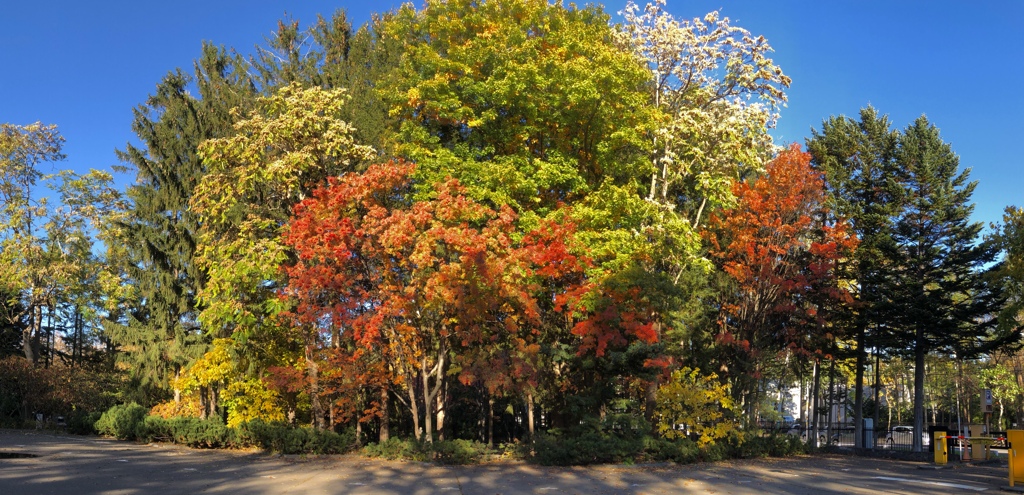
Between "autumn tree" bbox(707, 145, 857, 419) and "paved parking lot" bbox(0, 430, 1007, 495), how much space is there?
215 inches

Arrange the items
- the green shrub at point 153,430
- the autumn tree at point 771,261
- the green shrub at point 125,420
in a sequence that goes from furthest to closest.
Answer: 1. the autumn tree at point 771,261
2. the green shrub at point 125,420
3. the green shrub at point 153,430

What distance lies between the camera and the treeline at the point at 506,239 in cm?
1573

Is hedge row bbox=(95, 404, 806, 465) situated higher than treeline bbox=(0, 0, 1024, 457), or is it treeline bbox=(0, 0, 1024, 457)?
treeline bbox=(0, 0, 1024, 457)

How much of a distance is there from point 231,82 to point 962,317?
2574cm

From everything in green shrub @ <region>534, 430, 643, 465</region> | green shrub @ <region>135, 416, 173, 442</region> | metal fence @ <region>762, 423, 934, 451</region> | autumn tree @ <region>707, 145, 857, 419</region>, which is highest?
autumn tree @ <region>707, 145, 857, 419</region>

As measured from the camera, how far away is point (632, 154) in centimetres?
2111

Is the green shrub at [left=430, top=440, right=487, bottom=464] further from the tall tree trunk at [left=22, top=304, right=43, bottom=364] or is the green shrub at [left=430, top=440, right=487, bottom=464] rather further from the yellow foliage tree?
the tall tree trunk at [left=22, top=304, right=43, bottom=364]

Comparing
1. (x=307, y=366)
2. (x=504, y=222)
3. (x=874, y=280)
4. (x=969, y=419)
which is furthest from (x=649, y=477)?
(x=969, y=419)

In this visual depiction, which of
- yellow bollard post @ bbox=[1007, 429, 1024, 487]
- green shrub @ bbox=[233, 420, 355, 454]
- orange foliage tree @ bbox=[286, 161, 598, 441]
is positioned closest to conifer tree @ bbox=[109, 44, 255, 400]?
green shrub @ bbox=[233, 420, 355, 454]

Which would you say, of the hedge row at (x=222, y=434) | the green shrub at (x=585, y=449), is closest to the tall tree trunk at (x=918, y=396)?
the green shrub at (x=585, y=449)

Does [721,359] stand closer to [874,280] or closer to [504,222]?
[874,280]

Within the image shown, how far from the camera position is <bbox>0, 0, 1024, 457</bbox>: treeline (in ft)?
51.6

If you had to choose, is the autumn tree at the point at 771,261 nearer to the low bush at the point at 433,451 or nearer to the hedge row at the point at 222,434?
the low bush at the point at 433,451

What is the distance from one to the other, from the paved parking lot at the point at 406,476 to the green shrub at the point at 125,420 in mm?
3297
